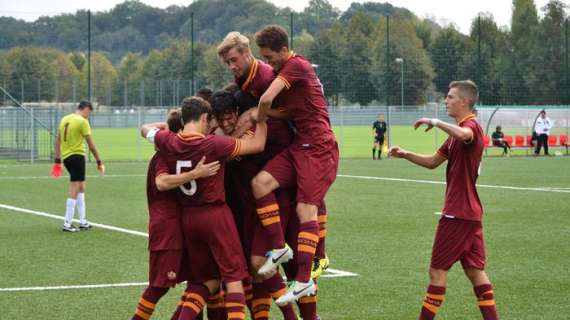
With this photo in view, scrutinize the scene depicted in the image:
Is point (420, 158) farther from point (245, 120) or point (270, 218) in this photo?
point (245, 120)

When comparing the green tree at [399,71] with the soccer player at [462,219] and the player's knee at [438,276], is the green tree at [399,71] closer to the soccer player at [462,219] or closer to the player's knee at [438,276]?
the soccer player at [462,219]

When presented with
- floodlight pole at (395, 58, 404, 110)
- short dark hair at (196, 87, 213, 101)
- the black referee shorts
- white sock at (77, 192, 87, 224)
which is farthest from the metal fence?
short dark hair at (196, 87, 213, 101)

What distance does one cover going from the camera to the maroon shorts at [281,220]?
757cm

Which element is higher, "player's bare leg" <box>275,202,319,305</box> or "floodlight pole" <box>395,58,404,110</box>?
"floodlight pole" <box>395,58,404,110</box>

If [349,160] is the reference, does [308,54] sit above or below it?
above

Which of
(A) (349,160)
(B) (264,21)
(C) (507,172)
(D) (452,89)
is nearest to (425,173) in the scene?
(C) (507,172)

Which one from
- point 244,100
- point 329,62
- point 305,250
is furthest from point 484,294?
point 329,62

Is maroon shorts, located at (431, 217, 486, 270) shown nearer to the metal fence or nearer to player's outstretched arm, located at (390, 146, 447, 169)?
player's outstretched arm, located at (390, 146, 447, 169)

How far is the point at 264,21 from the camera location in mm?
82750

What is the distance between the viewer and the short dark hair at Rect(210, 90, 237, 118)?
7.43 metres

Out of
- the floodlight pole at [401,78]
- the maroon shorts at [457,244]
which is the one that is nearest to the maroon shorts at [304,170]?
the maroon shorts at [457,244]

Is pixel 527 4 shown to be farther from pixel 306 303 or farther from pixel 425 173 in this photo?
pixel 306 303

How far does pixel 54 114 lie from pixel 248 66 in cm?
3496

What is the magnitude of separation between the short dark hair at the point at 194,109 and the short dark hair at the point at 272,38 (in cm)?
71
